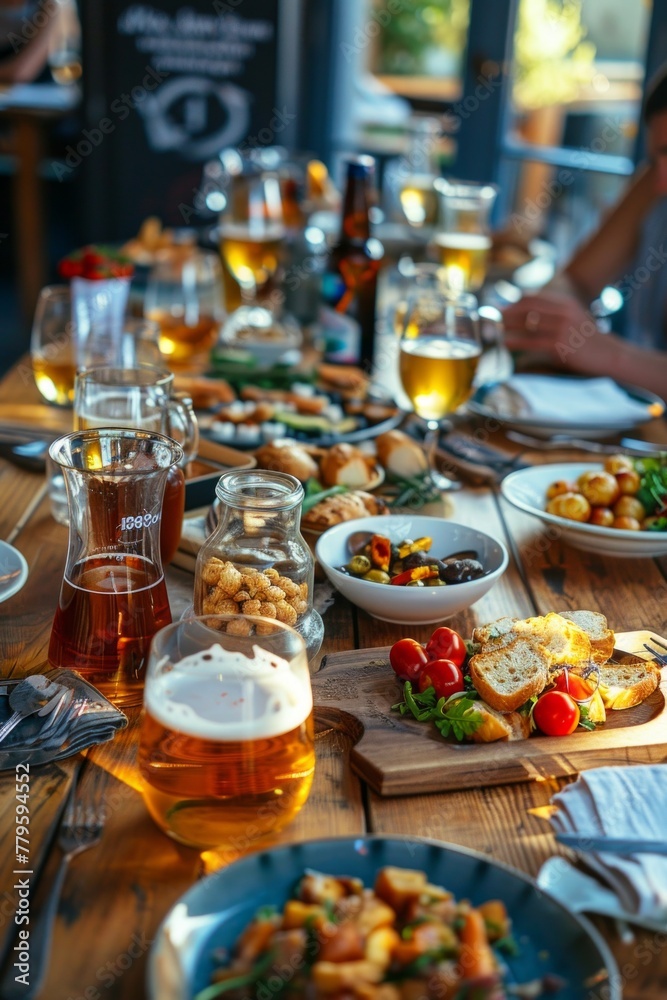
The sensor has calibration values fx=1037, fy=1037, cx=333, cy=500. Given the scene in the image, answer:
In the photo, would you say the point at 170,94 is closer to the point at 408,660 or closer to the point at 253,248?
the point at 253,248

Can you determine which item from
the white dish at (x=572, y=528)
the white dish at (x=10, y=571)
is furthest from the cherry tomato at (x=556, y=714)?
the white dish at (x=10, y=571)

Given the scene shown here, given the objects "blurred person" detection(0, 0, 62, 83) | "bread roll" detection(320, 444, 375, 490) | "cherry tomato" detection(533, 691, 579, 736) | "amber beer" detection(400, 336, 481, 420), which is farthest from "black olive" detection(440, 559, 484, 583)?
"blurred person" detection(0, 0, 62, 83)

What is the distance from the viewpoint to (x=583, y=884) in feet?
2.56

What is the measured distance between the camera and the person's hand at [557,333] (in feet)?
7.27

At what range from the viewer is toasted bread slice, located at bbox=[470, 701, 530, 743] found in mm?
937

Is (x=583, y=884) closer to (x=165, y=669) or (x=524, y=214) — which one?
(x=165, y=669)

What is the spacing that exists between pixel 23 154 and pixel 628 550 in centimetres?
489

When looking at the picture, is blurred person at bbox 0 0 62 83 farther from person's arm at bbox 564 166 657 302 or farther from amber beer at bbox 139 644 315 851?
amber beer at bbox 139 644 315 851

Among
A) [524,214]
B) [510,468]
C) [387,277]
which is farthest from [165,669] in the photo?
[524,214]

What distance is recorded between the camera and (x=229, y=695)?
78 centimetres

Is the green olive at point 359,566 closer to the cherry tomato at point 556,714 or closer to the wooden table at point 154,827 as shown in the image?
the wooden table at point 154,827

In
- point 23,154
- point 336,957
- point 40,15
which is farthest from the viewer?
point 40,15

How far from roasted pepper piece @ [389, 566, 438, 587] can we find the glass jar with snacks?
0.43ft

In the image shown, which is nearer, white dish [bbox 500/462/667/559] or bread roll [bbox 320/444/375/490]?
white dish [bbox 500/462/667/559]
